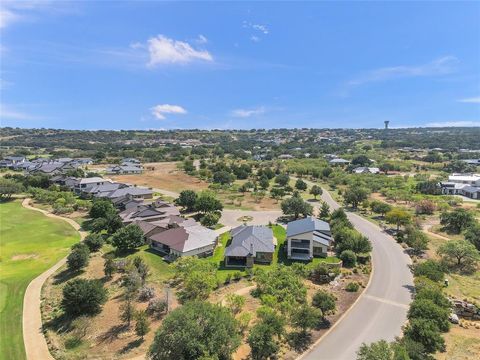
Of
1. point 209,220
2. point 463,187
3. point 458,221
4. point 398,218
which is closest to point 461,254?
point 398,218

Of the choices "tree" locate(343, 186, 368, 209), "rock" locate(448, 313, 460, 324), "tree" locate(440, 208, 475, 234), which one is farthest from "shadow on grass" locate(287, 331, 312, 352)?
"tree" locate(343, 186, 368, 209)

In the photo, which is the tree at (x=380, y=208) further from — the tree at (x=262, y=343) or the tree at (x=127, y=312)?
the tree at (x=127, y=312)

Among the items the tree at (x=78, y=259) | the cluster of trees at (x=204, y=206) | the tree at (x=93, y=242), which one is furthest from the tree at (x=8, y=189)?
the tree at (x=78, y=259)

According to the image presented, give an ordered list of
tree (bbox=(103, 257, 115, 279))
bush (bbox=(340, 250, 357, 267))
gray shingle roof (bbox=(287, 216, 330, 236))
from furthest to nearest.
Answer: gray shingle roof (bbox=(287, 216, 330, 236)), bush (bbox=(340, 250, 357, 267)), tree (bbox=(103, 257, 115, 279))

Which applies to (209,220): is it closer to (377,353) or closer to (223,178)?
(377,353)

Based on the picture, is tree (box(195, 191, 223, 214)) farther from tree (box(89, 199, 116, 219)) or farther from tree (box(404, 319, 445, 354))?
tree (box(404, 319, 445, 354))

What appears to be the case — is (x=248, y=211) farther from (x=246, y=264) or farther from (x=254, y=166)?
(x=254, y=166)
